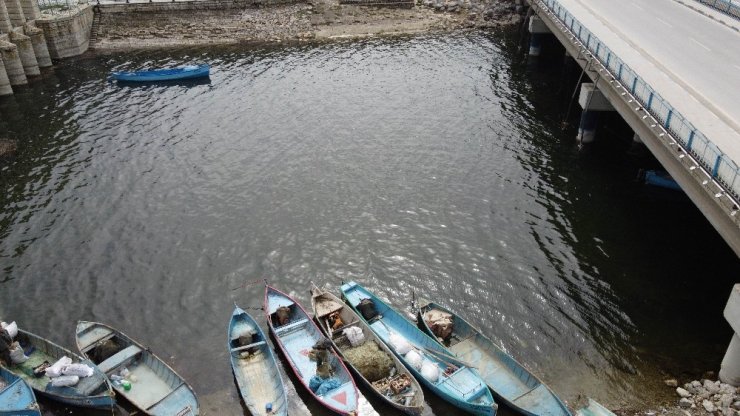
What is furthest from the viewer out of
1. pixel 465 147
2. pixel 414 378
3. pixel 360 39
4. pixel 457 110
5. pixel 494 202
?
pixel 360 39

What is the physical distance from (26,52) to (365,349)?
5528cm

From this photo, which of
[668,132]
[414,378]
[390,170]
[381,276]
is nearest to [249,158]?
[390,170]

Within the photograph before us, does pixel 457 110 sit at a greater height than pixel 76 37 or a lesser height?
lesser

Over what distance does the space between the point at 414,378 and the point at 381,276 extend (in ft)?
27.8

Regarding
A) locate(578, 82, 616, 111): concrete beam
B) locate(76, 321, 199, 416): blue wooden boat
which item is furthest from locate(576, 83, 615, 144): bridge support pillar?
locate(76, 321, 199, 416): blue wooden boat

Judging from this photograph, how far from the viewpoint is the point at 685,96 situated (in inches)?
1307

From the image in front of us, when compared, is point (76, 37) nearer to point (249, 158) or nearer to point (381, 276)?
point (249, 158)

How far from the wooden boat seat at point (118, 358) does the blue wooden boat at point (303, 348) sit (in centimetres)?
603

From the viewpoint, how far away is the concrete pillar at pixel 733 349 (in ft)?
68.9

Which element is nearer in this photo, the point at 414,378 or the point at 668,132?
the point at 414,378

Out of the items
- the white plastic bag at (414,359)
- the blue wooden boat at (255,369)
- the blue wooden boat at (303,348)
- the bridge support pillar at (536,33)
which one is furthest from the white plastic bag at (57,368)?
the bridge support pillar at (536,33)

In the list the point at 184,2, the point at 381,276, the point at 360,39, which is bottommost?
the point at 381,276

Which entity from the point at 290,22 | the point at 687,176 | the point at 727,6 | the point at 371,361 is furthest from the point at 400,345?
the point at 290,22

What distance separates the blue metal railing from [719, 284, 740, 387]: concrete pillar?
128 ft
